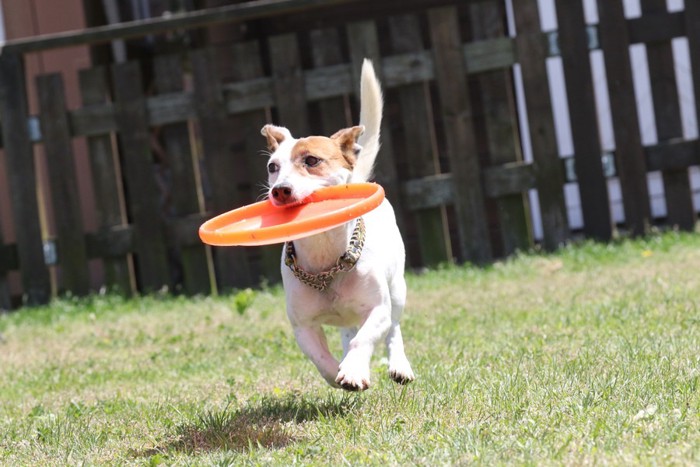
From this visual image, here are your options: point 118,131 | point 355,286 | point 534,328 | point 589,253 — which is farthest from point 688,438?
point 118,131

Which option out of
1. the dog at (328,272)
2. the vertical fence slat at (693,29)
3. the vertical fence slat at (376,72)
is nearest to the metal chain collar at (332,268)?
the dog at (328,272)

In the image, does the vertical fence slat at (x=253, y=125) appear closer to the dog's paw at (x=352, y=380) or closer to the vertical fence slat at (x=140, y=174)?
the vertical fence slat at (x=140, y=174)

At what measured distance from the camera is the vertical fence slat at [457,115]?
8.18m

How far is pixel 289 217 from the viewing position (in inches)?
159

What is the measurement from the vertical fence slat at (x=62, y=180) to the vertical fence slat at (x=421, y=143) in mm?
2492

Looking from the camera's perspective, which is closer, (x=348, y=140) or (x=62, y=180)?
(x=348, y=140)

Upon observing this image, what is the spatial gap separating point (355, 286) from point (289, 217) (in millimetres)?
362

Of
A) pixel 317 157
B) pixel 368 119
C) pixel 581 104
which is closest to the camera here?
pixel 317 157

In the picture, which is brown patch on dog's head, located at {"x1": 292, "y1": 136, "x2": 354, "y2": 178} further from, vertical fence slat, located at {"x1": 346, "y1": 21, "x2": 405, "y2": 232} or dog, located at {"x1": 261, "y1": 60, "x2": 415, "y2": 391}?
vertical fence slat, located at {"x1": 346, "y1": 21, "x2": 405, "y2": 232}

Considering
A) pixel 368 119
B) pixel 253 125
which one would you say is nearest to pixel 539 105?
pixel 253 125

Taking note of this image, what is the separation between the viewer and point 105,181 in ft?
27.8

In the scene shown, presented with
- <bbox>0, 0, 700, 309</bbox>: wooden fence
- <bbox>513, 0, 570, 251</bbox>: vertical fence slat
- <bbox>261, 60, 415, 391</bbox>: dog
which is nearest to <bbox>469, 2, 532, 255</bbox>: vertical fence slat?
<bbox>0, 0, 700, 309</bbox>: wooden fence

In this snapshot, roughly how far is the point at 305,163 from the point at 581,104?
448 centimetres

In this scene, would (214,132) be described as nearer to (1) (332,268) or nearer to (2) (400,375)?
(1) (332,268)
